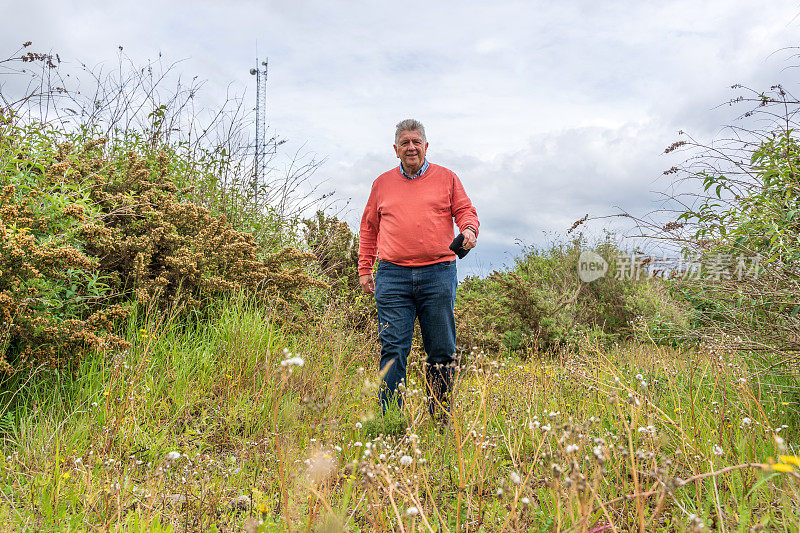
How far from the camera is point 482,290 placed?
1057 cm

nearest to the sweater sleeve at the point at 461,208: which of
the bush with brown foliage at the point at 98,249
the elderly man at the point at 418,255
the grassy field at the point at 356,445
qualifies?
the elderly man at the point at 418,255

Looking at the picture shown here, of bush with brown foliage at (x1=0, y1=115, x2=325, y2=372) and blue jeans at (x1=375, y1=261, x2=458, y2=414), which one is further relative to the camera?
blue jeans at (x1=375, y1=261, x2=458, y2=414)

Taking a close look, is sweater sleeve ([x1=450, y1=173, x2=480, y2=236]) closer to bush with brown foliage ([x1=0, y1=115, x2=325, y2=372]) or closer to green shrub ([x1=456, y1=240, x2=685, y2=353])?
bush with brown foliage ([x1=0, y1=115, x2=325, y2=372])

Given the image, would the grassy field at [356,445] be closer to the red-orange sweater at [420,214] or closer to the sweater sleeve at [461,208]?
the red-orange sweater at [420,214]

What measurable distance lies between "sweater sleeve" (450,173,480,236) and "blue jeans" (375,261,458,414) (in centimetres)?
34

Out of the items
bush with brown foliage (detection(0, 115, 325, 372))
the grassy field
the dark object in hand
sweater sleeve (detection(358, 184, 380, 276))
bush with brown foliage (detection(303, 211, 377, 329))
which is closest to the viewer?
the grassy field

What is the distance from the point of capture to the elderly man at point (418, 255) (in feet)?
14.2

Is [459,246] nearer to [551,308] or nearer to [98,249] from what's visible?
[98,249]

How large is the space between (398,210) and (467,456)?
2015 mm

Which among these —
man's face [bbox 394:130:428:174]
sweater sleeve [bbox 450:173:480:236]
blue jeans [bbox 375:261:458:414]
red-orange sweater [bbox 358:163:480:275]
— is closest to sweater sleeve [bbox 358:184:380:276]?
red-orange sweater [bbox 358:163:480:275]

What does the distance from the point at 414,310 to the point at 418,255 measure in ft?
1.64

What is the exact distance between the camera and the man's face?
174 inches

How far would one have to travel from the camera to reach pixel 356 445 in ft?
11.7

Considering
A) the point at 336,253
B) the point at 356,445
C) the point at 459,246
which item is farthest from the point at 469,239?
the point at 336,253
